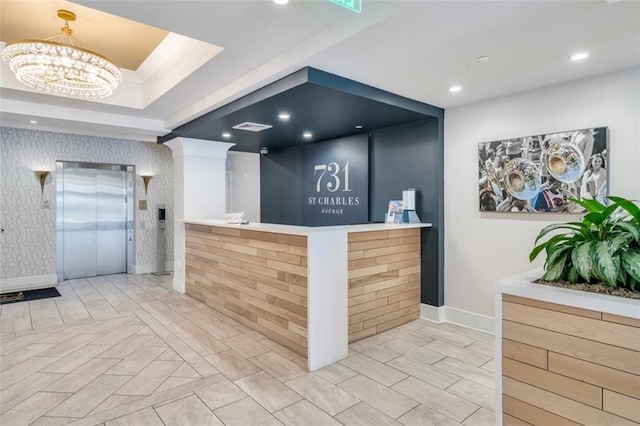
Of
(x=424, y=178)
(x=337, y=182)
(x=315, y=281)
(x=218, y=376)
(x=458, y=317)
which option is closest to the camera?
(x=218, y=376)

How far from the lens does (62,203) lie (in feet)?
23.0

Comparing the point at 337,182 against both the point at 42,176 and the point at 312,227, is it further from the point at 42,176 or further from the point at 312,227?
the point at 42,176

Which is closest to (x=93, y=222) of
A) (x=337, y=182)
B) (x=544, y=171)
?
(x=337, y=182)

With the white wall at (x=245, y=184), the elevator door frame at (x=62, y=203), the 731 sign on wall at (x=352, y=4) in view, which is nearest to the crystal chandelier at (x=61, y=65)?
the 731 sign on wall at (x=352, y=4)

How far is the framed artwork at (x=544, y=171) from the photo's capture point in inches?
131

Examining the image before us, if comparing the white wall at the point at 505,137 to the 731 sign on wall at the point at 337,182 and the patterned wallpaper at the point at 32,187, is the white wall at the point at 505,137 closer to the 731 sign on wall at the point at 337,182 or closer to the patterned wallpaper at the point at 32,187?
the 731 sign on wall at the point at 337,182

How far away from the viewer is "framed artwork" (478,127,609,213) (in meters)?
3.33

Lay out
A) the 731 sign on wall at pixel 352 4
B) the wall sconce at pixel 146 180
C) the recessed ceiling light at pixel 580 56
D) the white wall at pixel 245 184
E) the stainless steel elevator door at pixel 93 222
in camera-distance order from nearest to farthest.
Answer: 1. the 731 sign on wall at pixel 352 4
2. the recessed ceiling light at pixel 580 56
3. the stainless steel elevator door at pixel 93 222
4. the wall sconce at pixel 146 180
5. the white wall at pixel 245 184

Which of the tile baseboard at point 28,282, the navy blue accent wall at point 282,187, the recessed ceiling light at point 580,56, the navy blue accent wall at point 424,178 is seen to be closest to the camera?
the recessed ceiling light at point 580,56

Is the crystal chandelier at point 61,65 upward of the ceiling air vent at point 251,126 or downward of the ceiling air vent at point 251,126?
upward

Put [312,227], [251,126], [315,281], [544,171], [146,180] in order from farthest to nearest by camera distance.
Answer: [146,180] < [251,126] < [312,227] < [544,171] < [315,281]

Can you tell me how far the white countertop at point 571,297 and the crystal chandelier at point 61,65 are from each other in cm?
420

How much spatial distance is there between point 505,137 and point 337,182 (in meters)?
2.69

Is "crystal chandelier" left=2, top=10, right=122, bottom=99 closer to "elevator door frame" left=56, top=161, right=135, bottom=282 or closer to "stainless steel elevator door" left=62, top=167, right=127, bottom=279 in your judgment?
"elevator door frame" left=56, top=161, right=135, bottom=282
